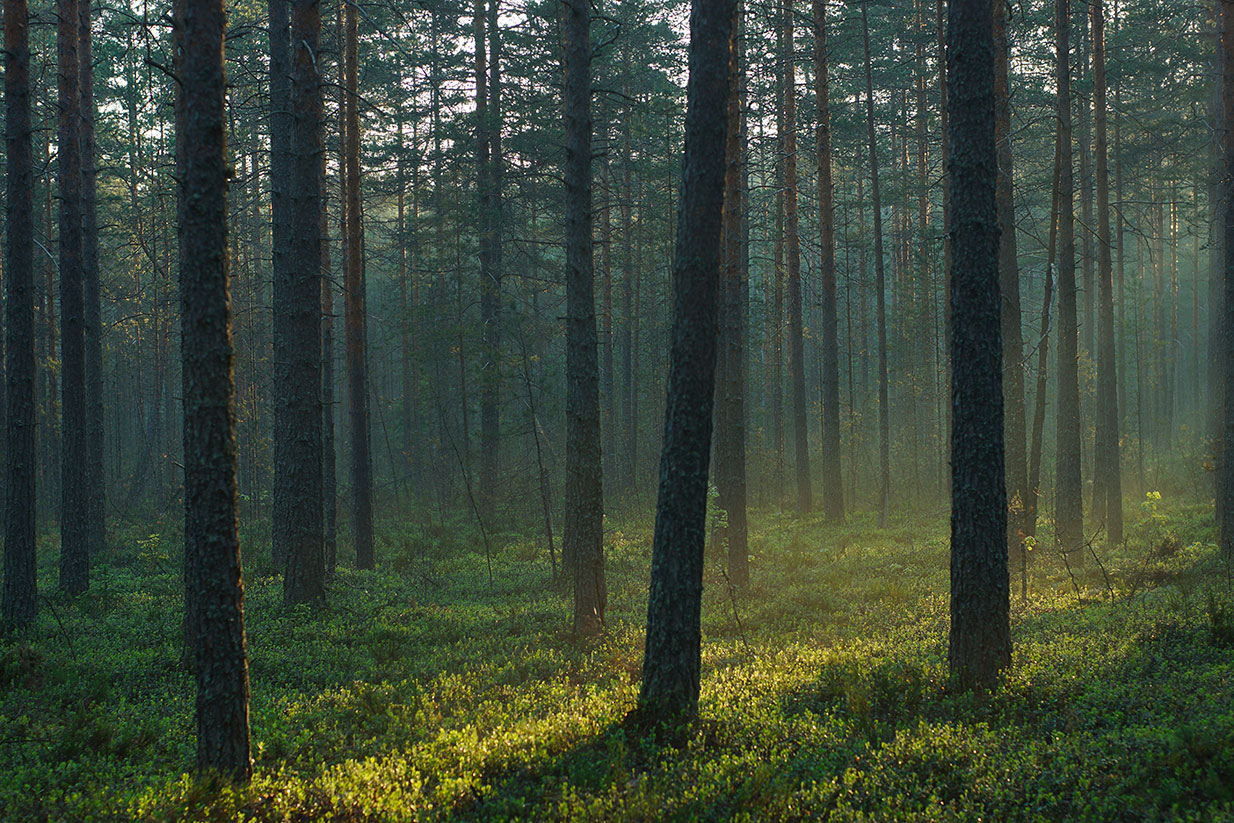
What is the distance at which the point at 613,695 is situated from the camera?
23.6ft

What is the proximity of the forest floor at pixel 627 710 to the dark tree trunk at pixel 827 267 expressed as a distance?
28.8 ft

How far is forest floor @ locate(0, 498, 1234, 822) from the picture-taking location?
482 centimetres

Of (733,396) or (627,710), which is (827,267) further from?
(627,710)

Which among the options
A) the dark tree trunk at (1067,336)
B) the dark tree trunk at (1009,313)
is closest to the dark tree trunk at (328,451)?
the dark tree trunk at (1009,313)

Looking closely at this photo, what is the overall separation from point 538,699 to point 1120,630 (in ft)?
21.6

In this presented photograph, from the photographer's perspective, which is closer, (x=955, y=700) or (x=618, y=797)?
(x=618, y=797)

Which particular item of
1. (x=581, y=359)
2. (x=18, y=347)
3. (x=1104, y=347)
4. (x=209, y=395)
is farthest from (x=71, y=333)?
(x=1104, y=347)

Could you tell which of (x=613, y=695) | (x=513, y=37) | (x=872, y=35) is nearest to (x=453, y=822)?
(x=613, y=695)

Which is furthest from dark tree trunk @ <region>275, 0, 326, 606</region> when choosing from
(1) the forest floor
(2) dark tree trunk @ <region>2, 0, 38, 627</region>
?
(2) dark tree trunk @ <region>2, 0, 38, 627</region>

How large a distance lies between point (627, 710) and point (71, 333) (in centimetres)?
1199

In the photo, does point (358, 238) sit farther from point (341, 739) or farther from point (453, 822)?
point (453, 822)

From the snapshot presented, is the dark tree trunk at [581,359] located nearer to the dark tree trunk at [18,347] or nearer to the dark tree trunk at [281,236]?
the dark tree trunk at [281,236]

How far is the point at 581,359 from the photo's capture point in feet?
32.1

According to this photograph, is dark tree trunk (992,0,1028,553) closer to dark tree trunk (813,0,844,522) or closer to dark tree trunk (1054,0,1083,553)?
dark tree trunk (1054,0,1083,553)
